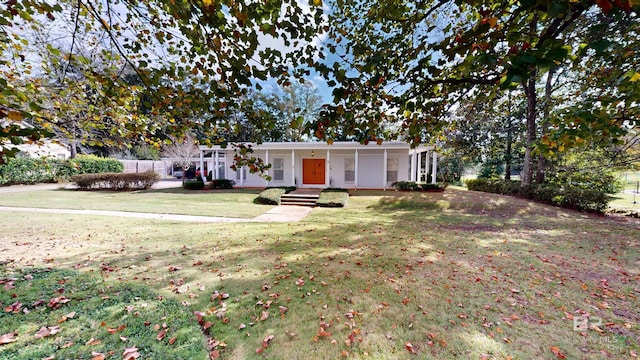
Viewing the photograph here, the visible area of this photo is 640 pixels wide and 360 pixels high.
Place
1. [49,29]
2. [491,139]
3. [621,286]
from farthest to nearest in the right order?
1. [491,139]
2. [49,29]
3. [621,286]

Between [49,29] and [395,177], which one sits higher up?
[49,29]

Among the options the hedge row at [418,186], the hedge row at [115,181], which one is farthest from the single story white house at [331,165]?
the hedge row at [115,181]

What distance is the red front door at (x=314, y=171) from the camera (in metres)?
16.5

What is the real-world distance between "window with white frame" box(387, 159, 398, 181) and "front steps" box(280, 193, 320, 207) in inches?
226

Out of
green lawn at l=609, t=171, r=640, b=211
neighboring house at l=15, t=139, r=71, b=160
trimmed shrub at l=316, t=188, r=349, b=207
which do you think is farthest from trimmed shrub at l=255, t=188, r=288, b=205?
green lawn at l=609, t=171, r=640, b=211

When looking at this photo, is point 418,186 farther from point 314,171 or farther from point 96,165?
point 96,165

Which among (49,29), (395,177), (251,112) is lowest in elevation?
(395,177)

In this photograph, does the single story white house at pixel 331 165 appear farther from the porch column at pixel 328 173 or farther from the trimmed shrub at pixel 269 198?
the trimmed shrub at pixel 269 198

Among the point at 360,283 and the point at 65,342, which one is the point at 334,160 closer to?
the point at 360,283

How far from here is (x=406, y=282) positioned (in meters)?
3.62

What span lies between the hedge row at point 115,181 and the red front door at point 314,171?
34.9ft

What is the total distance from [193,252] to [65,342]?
8.43 feet

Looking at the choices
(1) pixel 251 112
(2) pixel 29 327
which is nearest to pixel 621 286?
(1) pixel 251 112

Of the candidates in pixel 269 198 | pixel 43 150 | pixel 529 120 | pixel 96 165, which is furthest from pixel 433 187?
pixel 96 165
